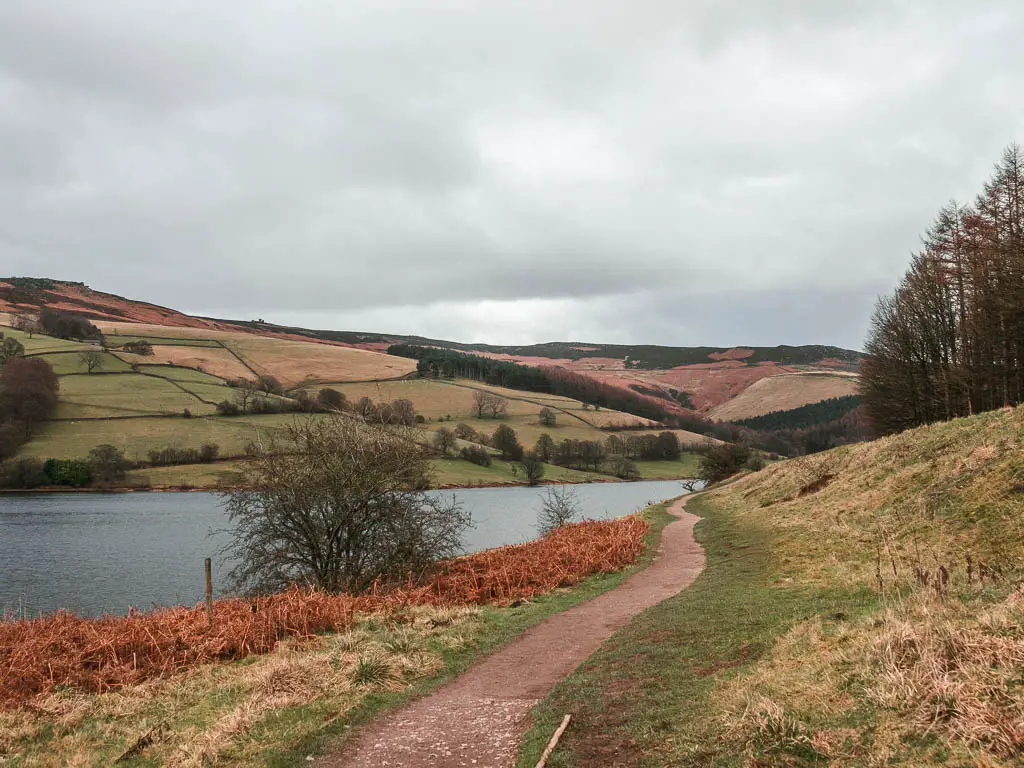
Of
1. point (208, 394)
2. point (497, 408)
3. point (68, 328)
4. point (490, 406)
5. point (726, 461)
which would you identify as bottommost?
point (726, 461)

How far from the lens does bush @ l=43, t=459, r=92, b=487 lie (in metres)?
80.2

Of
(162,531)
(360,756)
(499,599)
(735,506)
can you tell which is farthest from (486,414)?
(360,756)

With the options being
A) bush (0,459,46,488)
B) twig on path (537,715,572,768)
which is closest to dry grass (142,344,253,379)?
bush (0,459,46,488)

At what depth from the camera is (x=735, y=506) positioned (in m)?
37.8

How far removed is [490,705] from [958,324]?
42.2m

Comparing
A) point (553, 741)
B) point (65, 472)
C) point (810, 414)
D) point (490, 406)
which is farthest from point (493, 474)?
point (810, 414)

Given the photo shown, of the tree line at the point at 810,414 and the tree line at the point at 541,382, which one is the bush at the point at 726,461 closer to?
the tree line at the point at 541,382

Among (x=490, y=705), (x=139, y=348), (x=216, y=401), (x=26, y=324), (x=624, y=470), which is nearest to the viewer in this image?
(x=490, y=705)

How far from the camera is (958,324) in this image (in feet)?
132

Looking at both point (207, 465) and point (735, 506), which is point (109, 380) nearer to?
point (207, 465)

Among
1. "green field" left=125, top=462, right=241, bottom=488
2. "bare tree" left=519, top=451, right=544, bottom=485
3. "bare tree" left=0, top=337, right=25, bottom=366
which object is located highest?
"bare tree" left=0, top=337, right=25, bottom=366

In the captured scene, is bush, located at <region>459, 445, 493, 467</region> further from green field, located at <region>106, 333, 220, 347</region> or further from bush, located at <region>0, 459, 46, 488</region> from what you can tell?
green field, located at <region>106, 333, 220, 347</region>

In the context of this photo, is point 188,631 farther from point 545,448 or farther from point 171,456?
point 545,448

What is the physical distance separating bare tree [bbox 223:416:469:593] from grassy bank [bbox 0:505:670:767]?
9.28 m
